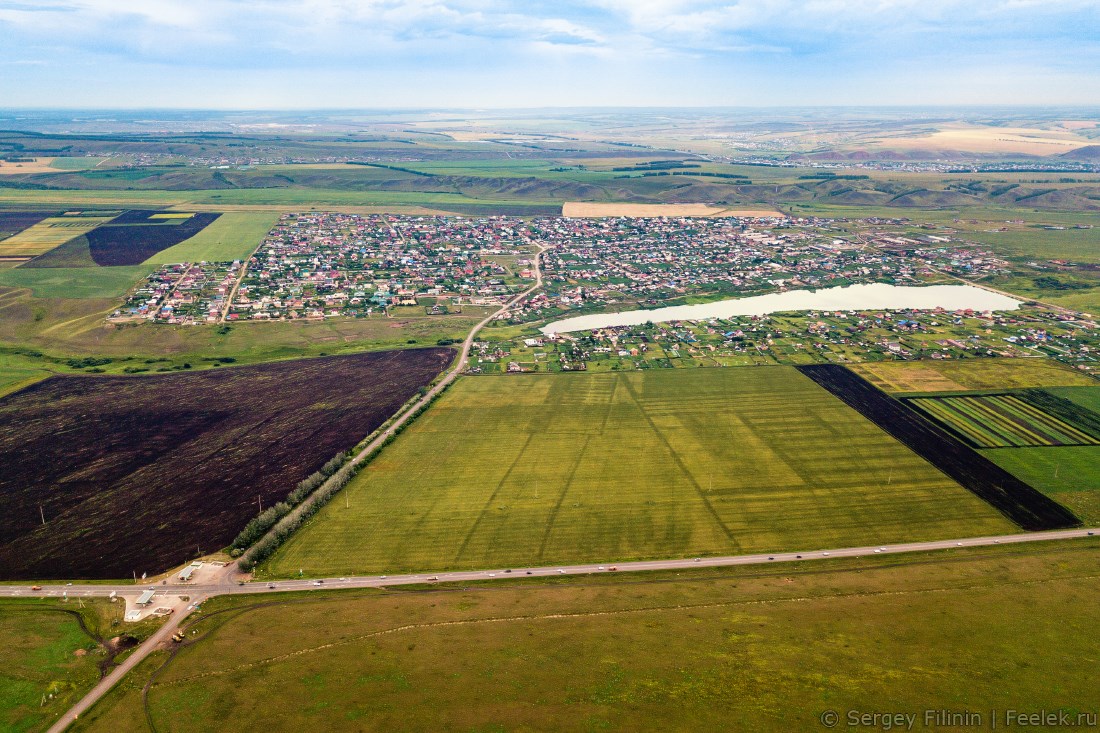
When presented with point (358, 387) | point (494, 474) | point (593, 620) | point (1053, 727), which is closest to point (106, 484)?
point (358, 387)

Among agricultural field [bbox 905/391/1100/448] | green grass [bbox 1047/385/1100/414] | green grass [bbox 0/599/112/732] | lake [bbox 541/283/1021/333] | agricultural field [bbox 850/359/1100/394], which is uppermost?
lake [bbox 541/283/1021/333]

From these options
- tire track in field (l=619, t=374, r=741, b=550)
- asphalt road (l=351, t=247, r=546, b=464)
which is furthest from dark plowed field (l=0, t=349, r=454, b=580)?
tire track in field (l=619, t=374, r=741, b=550)

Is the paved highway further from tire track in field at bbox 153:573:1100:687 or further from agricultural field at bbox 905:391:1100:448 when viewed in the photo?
agricultural field at bbox 905:391:1100:448

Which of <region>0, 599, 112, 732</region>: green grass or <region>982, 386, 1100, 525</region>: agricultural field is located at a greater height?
<region>982, 386, 1100, 525</region>: agricultural field

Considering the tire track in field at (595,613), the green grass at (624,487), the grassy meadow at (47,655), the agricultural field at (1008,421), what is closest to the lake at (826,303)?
the green grass at (624,487)

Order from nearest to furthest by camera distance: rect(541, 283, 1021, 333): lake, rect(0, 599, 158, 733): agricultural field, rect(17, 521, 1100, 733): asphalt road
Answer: rect(0, 599, 158, 733): agricultural field, rect(17, 521, 1100, 733): asphalt road, rect(541, 283, 1021, 333): lake

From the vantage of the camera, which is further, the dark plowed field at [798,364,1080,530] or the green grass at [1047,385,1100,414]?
the green grass at [1047,385,1100,414]

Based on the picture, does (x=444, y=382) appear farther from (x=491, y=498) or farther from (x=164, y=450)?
(x=164, y=450)
